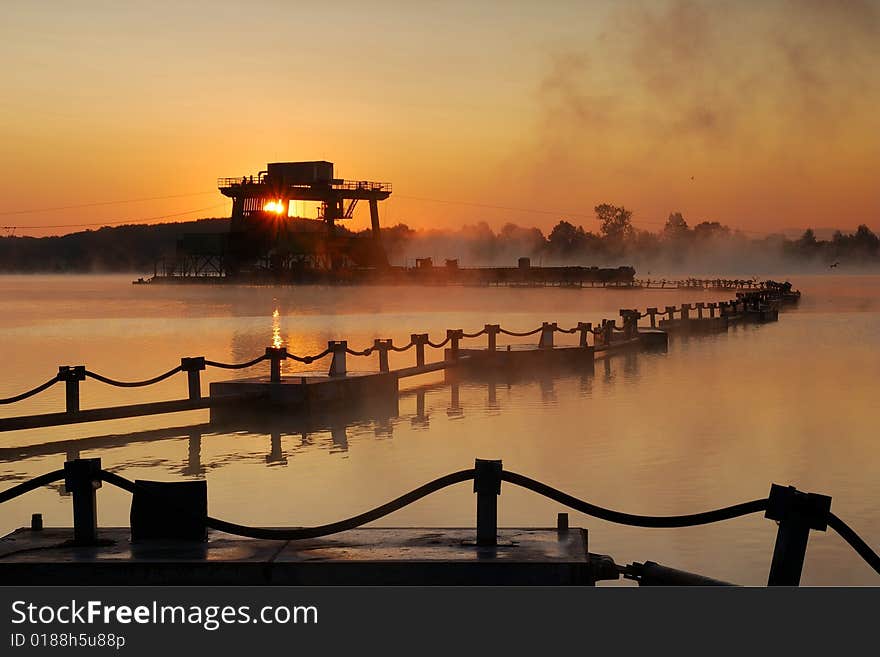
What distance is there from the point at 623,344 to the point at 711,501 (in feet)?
84.4

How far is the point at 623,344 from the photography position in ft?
130

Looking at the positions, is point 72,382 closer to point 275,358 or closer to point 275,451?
point 275,451

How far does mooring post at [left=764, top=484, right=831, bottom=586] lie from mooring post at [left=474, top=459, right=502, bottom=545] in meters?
1.76

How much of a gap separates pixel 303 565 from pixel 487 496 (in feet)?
4.26

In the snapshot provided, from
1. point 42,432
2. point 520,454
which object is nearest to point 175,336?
point 42,432

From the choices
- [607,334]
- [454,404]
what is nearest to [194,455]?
[454,404]

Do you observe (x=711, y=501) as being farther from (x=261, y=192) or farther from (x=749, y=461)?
(x=261, y=192)

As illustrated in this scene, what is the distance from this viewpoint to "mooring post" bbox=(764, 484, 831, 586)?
727 centimetres

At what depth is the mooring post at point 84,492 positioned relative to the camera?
7.75m

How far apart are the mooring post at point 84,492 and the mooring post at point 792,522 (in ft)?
14.7

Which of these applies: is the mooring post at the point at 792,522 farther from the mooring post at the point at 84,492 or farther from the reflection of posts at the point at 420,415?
the reflection of posts at the point at 420,415

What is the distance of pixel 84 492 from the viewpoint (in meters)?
7.84

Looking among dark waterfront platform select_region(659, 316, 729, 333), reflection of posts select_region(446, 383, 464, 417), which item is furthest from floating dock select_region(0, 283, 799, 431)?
dark waterfront platform select_region(659, 316, 729, 333)

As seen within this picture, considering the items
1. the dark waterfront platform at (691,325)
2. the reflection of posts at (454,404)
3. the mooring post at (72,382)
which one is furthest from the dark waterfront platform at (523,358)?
the dark waterfront platform at (691,325)
